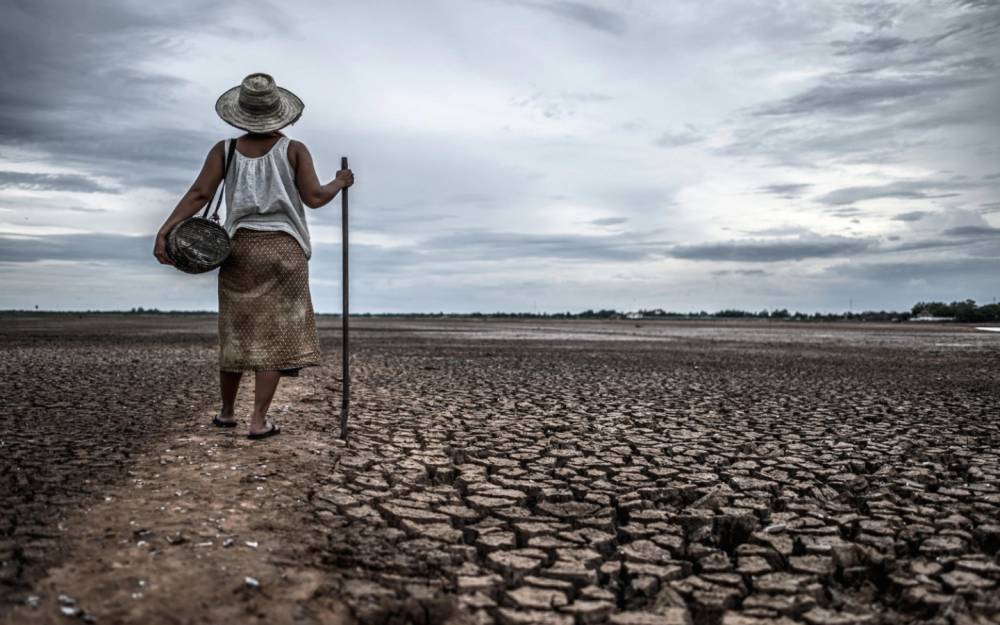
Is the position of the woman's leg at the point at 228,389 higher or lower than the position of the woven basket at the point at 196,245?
lower

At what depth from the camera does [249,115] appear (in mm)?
3490

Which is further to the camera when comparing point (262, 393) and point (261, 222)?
point (262, 393)

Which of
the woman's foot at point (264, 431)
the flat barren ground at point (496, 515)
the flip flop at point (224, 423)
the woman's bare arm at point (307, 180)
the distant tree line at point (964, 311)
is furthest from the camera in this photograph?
the distant tree line at point (964, 311)

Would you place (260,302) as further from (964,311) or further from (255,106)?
(964,311)

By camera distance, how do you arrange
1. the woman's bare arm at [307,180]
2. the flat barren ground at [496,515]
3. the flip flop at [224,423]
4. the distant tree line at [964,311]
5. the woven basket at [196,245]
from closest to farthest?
the flat barren ground at [496,515] → the woven basket at [196,245] → the woman's bare arm at [307,180] → the flip flop at [224,423] → the distant tree line at [964,311]

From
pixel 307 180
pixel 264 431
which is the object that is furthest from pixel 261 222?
pixel 264 431

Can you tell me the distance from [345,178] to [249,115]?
1.90ft

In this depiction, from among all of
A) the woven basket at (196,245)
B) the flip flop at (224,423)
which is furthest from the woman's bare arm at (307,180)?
the flip flop at (224,423)

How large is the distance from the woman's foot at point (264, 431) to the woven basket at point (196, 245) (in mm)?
929

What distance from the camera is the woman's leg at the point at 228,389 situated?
3.79 meters

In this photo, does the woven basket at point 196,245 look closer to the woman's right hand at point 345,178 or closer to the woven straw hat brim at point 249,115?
the woven straw hat brim at point 249,115

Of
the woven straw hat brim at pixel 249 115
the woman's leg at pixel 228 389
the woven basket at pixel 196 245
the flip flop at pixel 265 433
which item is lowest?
the flip flop at pixel 265 433

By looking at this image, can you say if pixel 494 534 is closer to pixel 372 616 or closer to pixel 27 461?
pixel 372 616

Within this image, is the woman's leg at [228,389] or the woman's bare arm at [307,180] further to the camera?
the woman's leg at [228,389]
